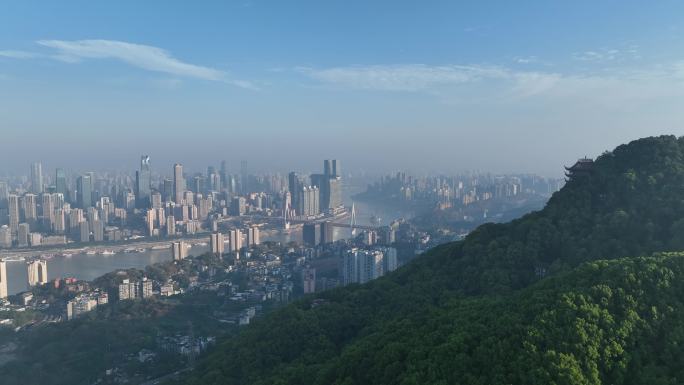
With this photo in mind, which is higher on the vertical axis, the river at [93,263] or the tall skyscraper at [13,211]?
the tall skyscraper at [13,211]

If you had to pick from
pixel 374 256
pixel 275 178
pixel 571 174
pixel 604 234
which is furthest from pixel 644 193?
pixel 275 178

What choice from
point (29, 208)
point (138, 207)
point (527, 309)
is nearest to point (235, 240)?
point (29, 208)

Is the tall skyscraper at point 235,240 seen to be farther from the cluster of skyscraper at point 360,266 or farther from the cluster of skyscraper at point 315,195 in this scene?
the cluster of skyscraper at point 315,195

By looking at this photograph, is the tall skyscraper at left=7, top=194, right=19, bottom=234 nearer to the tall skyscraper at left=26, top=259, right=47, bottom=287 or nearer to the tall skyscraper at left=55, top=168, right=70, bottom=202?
the tall skyscraper at left=55, top=168, right=70, bottom=202

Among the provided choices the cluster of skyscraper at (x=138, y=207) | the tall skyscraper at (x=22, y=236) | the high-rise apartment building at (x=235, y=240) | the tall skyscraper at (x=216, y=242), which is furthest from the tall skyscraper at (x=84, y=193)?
the tall skyscraper at (x=216, y=242)

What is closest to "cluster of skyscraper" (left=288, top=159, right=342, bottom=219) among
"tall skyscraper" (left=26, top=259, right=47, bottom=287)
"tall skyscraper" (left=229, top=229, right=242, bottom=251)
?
"tall skyscraper" (left=229, top=229, right=242, bottom=251)

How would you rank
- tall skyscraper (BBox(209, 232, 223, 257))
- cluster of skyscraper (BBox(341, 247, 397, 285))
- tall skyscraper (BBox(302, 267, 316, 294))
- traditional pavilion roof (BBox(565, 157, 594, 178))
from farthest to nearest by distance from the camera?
tall skyscraper (BBox(209, 232, 223, 257)) → cluster of skyscraper (BBox(341, 247, 397, 285)) → tall skyscraper (BBox(302, 267, 316, 294)) → traditional pavilion roof (BBox(565, 157, 594, 178))

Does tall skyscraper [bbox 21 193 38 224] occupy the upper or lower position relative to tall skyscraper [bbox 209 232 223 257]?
upper

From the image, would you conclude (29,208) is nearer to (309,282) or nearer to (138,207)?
(138,207)

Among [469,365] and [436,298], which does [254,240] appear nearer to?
[436,298]
